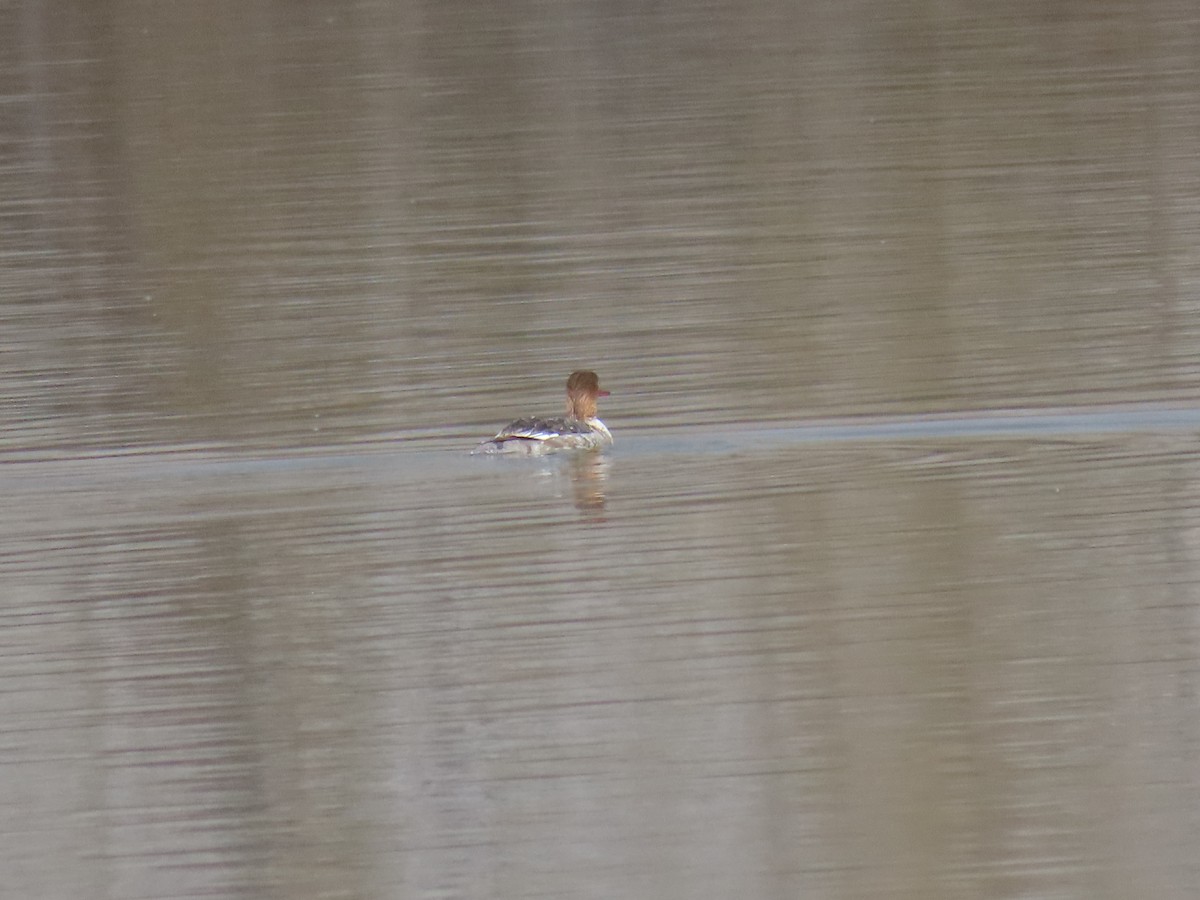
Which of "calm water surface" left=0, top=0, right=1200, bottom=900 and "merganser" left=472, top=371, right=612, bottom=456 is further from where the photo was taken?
"merganser" left=472, top=371, right=612, bottom=456

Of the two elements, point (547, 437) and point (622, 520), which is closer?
point (622, 520)

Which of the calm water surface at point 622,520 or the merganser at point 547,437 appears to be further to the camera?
the merganser at point 547,437

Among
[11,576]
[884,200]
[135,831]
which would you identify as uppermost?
[884,200]

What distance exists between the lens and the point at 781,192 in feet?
81.0

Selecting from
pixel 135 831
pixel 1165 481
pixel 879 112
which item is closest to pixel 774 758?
pixel 135 831

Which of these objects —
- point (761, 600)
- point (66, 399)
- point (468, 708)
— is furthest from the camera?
point (66, 399)

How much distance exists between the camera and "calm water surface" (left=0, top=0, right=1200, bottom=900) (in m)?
8.44

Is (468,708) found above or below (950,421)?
below

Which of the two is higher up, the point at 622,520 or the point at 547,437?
the point at 547,437

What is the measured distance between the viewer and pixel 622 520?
41.5 feet

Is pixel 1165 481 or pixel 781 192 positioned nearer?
pixel 1165 481

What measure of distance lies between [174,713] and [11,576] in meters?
2.51

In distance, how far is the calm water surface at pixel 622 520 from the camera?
8.44m

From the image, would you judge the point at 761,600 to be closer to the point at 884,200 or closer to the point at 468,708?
the point at 468,708
